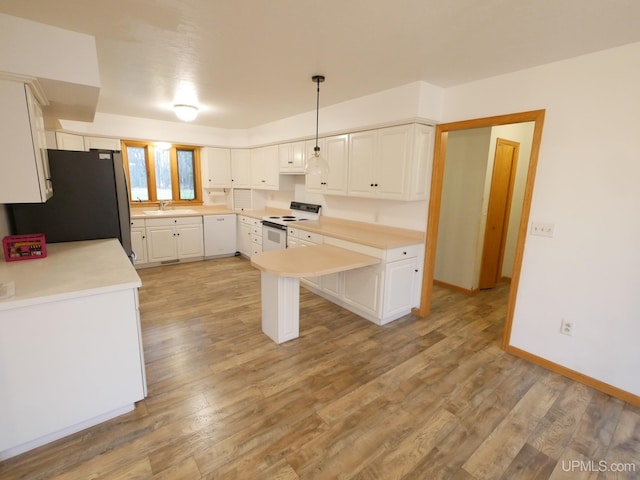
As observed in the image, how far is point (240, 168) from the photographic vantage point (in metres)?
5.89

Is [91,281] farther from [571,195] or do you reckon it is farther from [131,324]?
[571,195]

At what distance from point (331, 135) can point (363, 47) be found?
1681 millimetres

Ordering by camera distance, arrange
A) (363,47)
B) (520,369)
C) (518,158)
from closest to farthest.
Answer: (363,47)
(520,369)
(518,158)

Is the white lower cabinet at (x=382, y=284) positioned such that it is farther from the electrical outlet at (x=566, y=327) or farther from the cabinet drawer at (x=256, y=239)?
the cabinet drawer at (x=256, y=239)

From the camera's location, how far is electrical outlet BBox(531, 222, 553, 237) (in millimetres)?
2467

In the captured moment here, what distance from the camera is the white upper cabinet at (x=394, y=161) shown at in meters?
3.05

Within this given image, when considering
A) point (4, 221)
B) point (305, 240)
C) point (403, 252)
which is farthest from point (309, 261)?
point (4, 221)

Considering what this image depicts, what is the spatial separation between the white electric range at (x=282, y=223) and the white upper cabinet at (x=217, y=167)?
154 cm

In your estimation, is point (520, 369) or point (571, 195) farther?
point (520, 369)

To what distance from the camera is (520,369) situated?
2.54 metres

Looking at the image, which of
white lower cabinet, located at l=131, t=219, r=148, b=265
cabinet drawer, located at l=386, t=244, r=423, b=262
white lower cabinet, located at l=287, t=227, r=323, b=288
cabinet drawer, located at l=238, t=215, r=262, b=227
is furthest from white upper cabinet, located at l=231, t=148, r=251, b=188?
cabinet drawer, located at l=386, t=244, r=423, b=262

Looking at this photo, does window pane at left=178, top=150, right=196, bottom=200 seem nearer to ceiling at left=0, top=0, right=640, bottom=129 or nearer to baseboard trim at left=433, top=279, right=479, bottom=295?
ceiling at left=0, top=0, right=640, bottom=129

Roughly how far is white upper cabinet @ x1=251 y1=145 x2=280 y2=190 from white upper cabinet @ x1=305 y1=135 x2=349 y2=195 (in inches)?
44.5

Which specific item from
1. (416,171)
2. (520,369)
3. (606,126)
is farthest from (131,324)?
(606,126)
